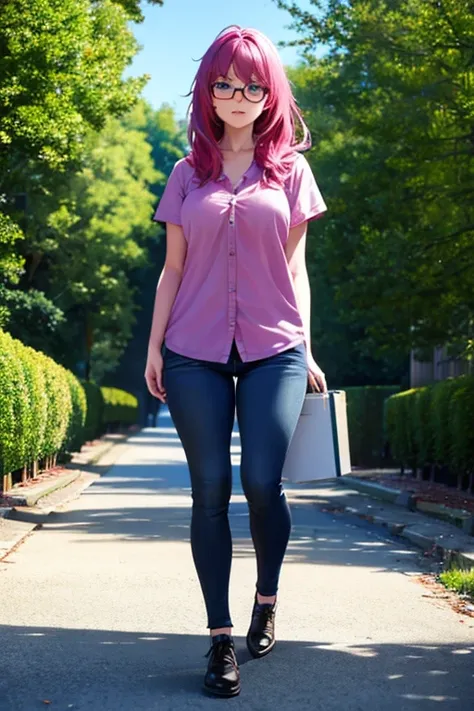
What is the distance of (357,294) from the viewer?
73.9 ft

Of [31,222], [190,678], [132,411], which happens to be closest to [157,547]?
[190,678]

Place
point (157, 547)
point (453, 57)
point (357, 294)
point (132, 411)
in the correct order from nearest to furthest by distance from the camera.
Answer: point (157, 547), point (453, 57), point (357, 294), point (132, 411)

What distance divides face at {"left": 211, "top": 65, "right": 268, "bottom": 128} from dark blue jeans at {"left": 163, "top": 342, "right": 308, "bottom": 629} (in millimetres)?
854

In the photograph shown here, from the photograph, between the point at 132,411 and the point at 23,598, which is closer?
the point at 23,598

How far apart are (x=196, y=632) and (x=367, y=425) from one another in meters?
24.9

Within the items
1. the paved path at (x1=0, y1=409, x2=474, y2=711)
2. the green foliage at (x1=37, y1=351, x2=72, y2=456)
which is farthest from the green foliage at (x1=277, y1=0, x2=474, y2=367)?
the paved path at (x1=0, y1=409, x2=474, y2=711)

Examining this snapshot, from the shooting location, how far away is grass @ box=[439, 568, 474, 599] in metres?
8.39

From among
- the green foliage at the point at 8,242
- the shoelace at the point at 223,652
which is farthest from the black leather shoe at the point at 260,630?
the green foliage at the point at 8,242

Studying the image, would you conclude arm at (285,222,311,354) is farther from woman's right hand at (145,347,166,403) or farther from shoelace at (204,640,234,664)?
A: shoelace at (204,640,234,664)

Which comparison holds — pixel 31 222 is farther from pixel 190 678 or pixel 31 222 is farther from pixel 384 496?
pixel 190 678

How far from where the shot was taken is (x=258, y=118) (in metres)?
5.52

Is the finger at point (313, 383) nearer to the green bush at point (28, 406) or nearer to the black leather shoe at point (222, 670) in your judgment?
the black leather shoe at point (222, 670)

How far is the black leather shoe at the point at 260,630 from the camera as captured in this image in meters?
5.59

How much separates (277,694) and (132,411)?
210ft
